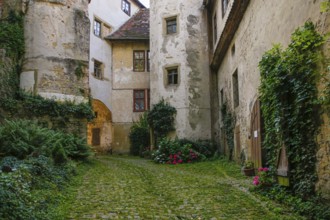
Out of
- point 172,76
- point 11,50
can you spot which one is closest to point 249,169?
point 172,76

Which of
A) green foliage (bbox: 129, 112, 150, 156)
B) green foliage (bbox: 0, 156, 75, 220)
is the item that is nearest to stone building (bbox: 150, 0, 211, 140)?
green foliage (bbox: 129, 112, 150, 156)

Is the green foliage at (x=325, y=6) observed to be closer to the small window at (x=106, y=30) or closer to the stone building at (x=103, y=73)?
the stone building at (x=103, y=73)

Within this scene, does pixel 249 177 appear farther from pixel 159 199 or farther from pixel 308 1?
pixel 308 1

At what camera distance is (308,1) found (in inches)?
225

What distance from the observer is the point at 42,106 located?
48.9 ft

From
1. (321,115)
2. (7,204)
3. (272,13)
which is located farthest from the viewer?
(272,13)

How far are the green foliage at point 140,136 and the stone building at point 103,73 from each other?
5.37 feet

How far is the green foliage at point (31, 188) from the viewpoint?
4.45 metres

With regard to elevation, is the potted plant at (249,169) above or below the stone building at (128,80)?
below

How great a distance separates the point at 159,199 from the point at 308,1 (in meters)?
4.51

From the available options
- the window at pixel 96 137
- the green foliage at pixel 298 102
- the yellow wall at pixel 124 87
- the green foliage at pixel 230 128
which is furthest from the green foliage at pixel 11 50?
the green foliage at pixel 298 102

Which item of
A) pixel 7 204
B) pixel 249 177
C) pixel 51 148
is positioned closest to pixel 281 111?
pixel 249 177

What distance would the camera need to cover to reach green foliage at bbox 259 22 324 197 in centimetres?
542

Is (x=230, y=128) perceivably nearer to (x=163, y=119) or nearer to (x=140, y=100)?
(x=163, y=119)
